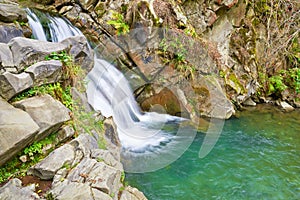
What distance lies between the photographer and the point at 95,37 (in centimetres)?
650

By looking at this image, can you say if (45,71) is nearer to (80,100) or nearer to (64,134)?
(80,100)

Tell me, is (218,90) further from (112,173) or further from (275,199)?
(112,173)

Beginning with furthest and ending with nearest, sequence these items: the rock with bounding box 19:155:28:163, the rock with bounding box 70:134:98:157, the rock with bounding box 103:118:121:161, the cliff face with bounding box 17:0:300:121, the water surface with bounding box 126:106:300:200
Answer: the cliff face with bounding box 17:0:300:121 → the rock with bounding box 103:118:121:161 → the water surface with bounding box 126:106:300:200 → the rock with bounding box 70:134:98:157 → the rock with bounding box 19:155:28:163

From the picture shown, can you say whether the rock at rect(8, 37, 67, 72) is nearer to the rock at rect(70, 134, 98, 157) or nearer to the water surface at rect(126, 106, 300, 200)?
the rock at rect(70, 134, 98, 157)

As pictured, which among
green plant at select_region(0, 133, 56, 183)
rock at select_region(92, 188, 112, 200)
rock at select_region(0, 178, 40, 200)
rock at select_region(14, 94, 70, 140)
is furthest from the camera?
rock at select_region(14, 94, 70, 140)

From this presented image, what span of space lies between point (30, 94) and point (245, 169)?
4.11m

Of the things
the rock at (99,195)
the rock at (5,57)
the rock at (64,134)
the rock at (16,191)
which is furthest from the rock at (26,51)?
the rock at (99,195)

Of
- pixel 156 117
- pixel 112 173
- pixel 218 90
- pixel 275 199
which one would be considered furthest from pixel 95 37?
pixel 275 199

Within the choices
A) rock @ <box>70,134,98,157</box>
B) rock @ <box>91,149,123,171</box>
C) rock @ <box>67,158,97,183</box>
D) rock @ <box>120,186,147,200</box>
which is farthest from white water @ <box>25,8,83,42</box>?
rock @ <box>120,186,147,200</box>

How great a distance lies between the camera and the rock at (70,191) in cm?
241

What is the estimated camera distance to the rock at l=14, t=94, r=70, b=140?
2.87m

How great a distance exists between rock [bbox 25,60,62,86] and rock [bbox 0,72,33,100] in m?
0.16

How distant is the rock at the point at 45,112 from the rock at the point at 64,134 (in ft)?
0.24

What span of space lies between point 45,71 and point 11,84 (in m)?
0.53
